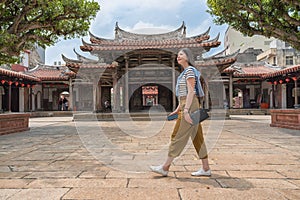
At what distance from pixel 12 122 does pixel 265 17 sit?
359 inches

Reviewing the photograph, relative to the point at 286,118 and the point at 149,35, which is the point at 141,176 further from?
the point at 149,35

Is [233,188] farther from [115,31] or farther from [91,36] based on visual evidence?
[115,31]

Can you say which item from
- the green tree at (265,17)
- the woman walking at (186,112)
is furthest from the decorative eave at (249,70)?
the woman walking at (186,112)

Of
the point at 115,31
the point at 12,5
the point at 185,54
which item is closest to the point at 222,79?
the point at 115,31

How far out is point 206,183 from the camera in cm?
248

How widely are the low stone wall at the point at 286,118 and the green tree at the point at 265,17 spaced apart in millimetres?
2325

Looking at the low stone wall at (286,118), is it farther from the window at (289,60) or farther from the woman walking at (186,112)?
the window at (289,60)

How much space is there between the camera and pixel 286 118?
7.98 metres

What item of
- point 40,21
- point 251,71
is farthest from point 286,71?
point 40,21

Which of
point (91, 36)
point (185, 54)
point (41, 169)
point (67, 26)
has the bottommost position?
point (41, 169)

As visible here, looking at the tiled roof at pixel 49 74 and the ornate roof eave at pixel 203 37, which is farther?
the tiled roof at pixel 49 74

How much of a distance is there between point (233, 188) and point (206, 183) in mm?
279

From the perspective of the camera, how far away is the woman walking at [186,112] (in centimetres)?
254

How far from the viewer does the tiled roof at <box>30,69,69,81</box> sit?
20328 mm
